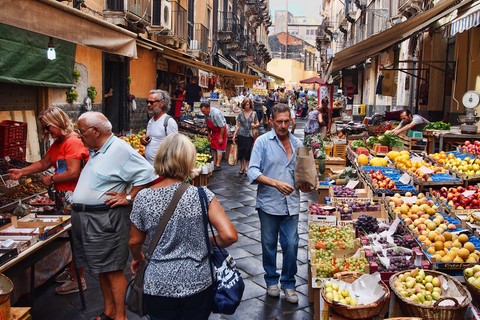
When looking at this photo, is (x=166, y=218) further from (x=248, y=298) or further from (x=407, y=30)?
(x=407, y=30)

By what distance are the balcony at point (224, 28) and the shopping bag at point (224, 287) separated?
80.4 feet

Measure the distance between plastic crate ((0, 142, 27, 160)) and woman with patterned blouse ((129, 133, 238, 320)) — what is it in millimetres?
3557

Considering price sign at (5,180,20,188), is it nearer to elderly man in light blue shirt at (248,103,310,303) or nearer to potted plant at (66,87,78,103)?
elderly man in light blue shirt at (248,103,310,303)

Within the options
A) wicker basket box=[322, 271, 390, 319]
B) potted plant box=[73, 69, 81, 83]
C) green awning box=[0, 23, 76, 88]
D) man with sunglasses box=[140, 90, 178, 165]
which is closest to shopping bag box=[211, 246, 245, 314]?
wicker basket box=[322, 271, 390, 319]

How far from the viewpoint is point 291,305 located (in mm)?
4457

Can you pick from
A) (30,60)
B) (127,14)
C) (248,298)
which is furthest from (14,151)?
(127,14)

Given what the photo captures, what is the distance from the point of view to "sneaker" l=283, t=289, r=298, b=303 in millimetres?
4469

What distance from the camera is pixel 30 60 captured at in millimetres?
7512

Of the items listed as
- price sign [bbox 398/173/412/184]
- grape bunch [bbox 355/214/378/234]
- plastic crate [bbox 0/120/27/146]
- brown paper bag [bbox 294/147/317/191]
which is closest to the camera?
brown paper bag [bbox 294/147/317/191]

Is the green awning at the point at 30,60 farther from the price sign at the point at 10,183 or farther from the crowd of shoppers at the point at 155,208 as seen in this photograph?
the crowd of shoppers at the point at 155,208

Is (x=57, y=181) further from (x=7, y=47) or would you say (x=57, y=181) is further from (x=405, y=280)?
(x=7, y=47)

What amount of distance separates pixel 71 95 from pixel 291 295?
21.6 ft

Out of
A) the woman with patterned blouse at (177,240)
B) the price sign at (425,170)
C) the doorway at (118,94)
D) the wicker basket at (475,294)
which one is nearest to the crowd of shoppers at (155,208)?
the woman with patterned blouse at (177,240)

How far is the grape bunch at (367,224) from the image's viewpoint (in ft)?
15.8
